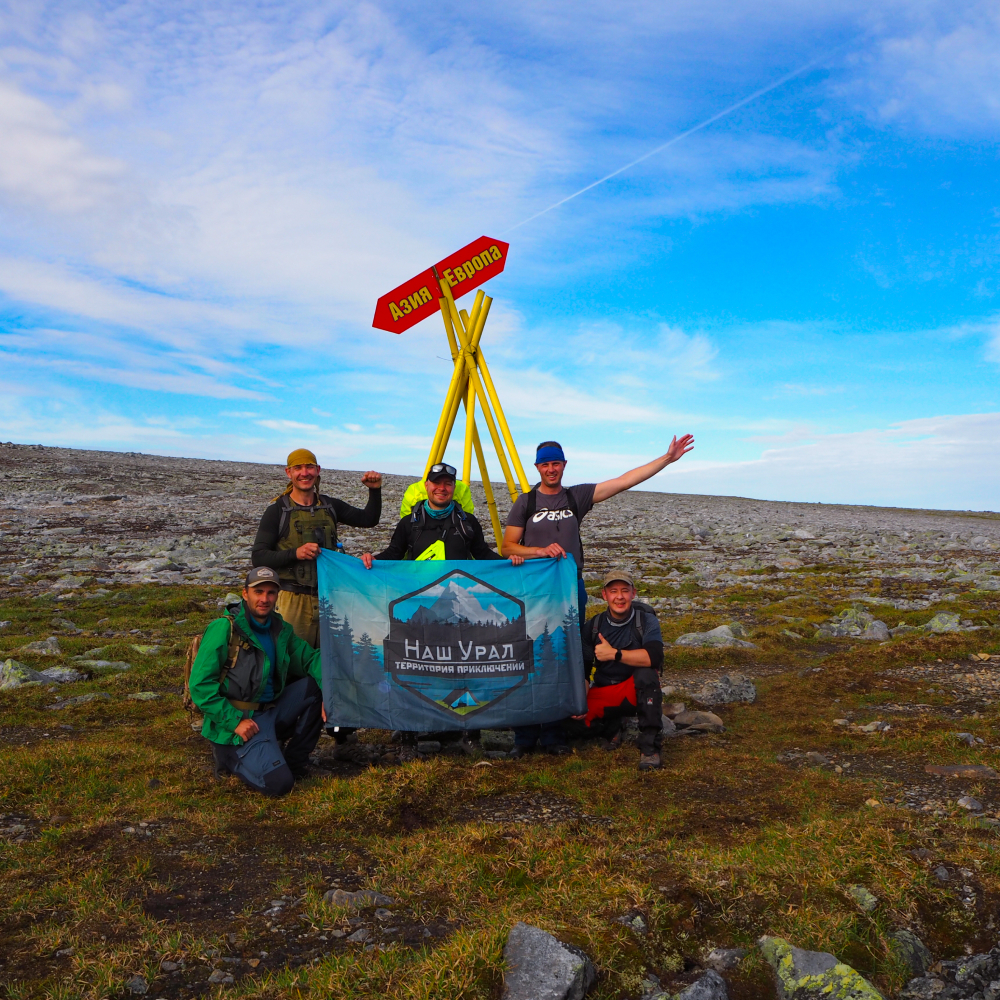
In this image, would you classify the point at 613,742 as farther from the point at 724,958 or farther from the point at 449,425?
the point at 449,425

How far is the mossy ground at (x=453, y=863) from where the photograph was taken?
14.8ft

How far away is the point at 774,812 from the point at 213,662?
5.25 meters

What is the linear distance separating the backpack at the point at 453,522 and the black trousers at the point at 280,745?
1920mm

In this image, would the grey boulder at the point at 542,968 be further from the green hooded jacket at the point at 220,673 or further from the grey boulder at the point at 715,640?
the grey boulder at the point at 715,640

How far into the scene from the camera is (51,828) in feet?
20.8

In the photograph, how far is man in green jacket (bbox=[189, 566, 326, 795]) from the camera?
732 centimetres

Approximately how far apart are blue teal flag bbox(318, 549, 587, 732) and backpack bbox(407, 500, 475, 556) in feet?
1.16

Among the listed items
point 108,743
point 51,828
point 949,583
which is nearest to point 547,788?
point 51,828

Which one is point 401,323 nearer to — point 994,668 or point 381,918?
point 381,918

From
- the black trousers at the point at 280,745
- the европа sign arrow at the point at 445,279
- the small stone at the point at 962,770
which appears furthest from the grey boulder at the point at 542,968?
the европа sign arrow at the point at 445,279

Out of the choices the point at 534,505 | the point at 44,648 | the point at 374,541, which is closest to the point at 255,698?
the point at 534,505

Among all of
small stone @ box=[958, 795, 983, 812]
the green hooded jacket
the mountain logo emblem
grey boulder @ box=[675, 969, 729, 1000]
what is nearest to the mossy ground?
grey boulder @ box=[675, 969, 729, 1000]

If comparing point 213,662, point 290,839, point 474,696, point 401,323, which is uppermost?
point 401,323

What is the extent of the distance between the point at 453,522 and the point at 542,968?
196 inches
